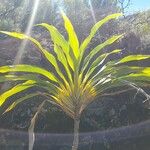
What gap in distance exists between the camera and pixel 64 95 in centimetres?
390

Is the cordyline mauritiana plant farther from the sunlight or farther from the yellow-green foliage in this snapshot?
the sunlight

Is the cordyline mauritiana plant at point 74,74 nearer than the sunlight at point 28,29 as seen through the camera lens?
Yes

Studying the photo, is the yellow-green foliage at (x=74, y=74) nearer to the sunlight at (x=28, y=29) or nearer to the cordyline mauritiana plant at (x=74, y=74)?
the cordyline mauritiana plant at (x=74, y=74)

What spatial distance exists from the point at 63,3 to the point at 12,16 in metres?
1.48

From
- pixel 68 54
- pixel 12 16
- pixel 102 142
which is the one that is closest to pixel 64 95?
pixel 68 54

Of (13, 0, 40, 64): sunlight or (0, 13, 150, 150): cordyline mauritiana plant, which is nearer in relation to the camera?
(0, 13, 150, 150): cordyline mauritiana plant

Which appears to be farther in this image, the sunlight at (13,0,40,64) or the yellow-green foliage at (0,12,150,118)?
the sunlight at (13,0,40,64)

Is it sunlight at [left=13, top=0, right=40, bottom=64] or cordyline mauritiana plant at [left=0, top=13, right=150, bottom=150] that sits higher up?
sunlight at [left=13, top=0, right=40, bottom=64]

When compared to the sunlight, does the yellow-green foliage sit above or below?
below

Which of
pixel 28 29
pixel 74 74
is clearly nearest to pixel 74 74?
pixel 74 74

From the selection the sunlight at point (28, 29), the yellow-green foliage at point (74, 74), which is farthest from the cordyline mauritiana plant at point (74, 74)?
the sunlight at point (28, 29)

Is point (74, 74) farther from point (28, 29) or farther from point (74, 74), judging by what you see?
point (28, 29)

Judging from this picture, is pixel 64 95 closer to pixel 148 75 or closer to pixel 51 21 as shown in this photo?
pixel 148 75

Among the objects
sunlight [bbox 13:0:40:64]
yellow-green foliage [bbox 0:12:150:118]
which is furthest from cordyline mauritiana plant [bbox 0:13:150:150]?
sunlight [bbox 13:0:40:64]
